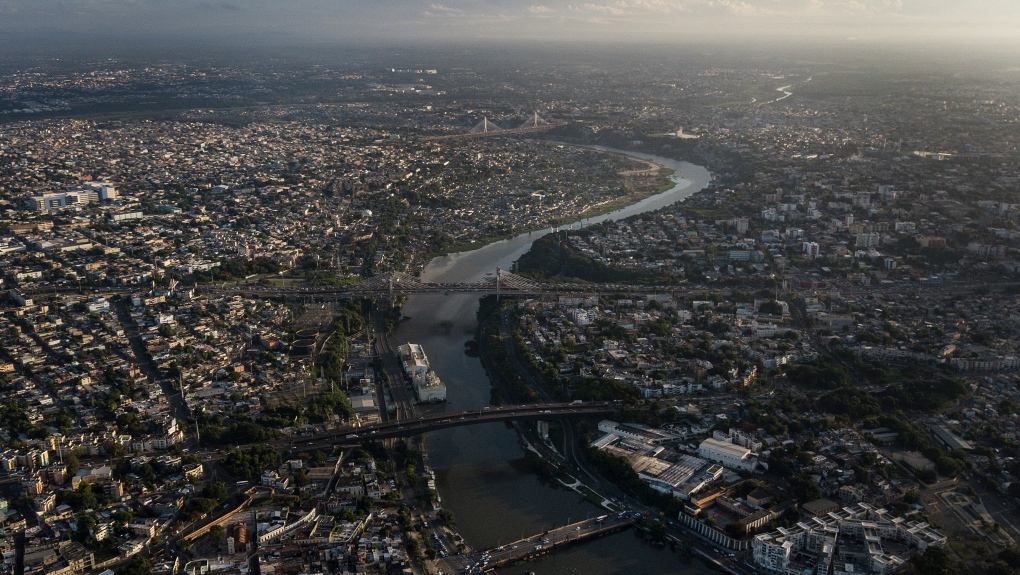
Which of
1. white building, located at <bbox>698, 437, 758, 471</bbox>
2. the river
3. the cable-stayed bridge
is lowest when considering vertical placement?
the cable-stayed bridge

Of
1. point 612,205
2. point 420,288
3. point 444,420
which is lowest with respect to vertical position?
point 612,205

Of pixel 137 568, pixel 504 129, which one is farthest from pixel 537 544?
pixel 504 129

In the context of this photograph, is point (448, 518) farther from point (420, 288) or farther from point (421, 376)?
point (420, 288)

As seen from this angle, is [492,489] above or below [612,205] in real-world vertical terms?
above

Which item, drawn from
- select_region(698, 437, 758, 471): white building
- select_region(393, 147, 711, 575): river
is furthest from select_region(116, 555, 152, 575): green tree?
select_region(698, 437, 758, 471): white building

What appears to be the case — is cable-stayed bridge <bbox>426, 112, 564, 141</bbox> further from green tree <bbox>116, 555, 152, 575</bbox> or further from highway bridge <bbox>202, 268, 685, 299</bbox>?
green tree <bbox>116, 555, 152, 575</bbox>

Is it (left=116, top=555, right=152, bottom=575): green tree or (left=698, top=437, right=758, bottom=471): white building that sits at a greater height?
(left=698, top=437, right=758, bottom=471): white building

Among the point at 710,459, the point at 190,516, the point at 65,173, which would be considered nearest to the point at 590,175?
the point at 65,173

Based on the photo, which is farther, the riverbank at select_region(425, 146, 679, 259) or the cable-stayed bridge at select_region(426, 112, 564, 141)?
the cable-stayed bridge at select_region(426, 112, 564, 141)
